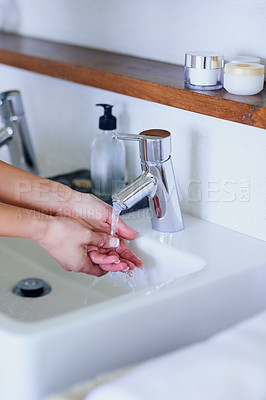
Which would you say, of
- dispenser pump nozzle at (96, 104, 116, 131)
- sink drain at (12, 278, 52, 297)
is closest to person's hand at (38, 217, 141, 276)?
sink drain at (12, 278, 52, 297)

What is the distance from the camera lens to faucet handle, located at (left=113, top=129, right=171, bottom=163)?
1.07 meters

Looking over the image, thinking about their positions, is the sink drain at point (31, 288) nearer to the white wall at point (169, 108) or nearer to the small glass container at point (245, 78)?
the white wall at point (169, 108)

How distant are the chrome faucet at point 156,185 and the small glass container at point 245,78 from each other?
0.14 m

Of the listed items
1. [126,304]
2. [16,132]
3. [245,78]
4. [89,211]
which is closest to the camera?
[126,304]

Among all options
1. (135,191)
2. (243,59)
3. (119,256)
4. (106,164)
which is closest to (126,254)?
(119,256)

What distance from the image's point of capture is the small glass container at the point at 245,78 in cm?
105

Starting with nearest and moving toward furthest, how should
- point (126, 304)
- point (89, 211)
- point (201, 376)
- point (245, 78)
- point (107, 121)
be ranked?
point (201, 376) → point (126, 304) → point (245, 78) → point (89, 211) → point (107, 121)

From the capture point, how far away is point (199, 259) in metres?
1.05

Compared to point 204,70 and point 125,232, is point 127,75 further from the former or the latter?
point 125,232

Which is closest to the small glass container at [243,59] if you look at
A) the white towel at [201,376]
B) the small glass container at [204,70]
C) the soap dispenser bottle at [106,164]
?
the small glass container at [204,70]

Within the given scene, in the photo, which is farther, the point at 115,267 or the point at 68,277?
the point at 68,277

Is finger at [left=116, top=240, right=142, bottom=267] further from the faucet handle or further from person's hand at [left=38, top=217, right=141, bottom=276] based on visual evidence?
the faucet handle

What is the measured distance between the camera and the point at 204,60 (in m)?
1.10

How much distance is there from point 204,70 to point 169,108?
15 cm
